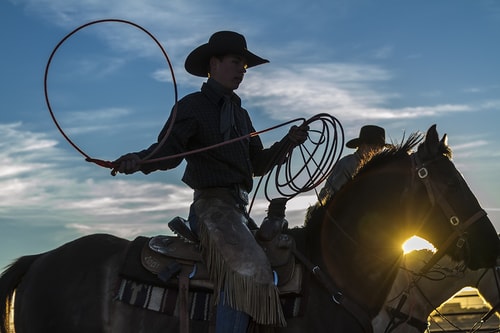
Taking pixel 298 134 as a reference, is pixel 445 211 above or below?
below

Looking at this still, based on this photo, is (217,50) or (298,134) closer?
(298,134)

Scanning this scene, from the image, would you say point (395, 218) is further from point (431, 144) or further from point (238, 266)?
point (238, 266)

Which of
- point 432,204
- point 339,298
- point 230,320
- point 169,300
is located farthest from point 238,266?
point 432,204

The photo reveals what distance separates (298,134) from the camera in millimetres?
5770

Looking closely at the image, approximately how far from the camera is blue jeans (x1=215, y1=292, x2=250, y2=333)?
498 cm

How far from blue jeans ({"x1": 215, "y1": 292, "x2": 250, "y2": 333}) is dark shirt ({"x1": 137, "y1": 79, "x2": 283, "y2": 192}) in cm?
104

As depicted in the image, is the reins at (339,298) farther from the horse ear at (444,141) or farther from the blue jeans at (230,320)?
the horse ear at (444,141)

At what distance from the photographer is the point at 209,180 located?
18.0ft

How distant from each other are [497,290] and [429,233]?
3.73 metres

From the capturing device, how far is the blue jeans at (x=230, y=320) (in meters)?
4.98

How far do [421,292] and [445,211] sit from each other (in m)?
3.52

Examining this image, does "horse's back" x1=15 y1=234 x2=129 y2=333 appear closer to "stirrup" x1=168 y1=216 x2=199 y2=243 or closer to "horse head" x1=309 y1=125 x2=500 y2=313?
"stirrup" x1=168 y1=216 x2=199 y2=243

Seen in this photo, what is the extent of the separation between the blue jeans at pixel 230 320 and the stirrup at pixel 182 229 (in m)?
0.65

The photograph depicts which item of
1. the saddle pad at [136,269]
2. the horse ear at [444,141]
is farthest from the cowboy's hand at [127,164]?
the horse ear at [444,141]
